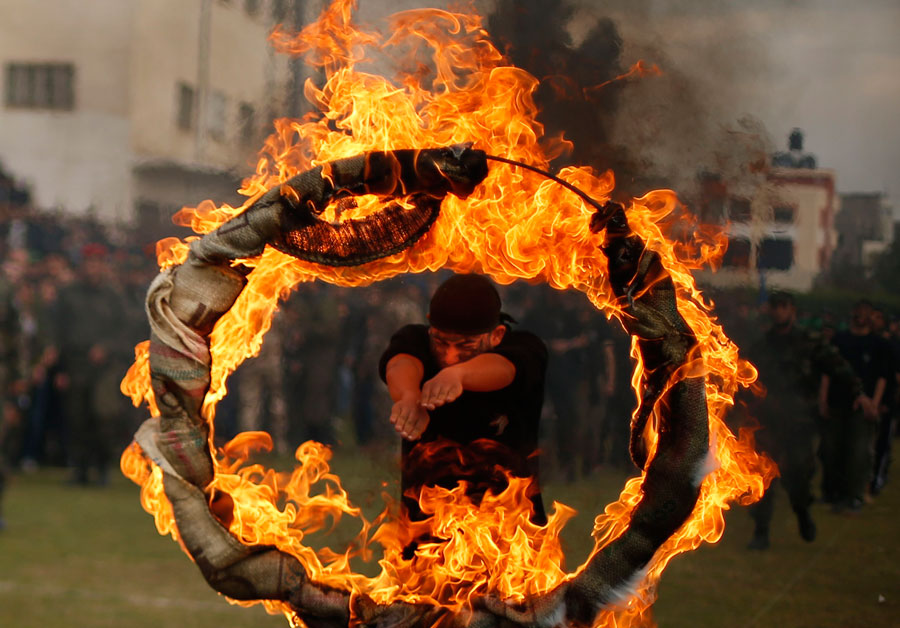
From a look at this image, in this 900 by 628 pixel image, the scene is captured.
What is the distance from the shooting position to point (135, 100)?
7973mm

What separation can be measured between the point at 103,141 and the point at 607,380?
476 cm

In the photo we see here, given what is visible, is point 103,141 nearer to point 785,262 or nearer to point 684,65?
point 684,65

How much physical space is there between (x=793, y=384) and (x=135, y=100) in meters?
5.71

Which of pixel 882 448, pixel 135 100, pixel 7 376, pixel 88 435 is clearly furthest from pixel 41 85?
pixel 882 448

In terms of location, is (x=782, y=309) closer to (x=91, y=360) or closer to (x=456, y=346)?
(x=456, y=346)

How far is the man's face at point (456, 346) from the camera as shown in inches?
128

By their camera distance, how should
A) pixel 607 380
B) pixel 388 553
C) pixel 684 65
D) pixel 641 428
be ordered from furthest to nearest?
pixel 607 380 < pixel 684 65 < pixel 388 553 < pixel 641 428

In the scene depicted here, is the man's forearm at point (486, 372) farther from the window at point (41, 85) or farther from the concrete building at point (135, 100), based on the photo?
the window at point (41, 85)

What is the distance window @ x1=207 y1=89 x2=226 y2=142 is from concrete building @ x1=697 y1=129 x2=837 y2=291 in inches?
149

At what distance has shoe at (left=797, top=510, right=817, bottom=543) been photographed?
573cm

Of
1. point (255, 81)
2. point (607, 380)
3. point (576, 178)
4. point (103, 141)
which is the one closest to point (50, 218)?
point (103, 141)

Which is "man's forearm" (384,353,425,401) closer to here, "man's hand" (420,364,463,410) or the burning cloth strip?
"man's hand" (420,364,463,410)

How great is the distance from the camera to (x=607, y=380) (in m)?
6.56

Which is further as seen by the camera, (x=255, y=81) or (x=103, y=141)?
(x=103, y=141)
